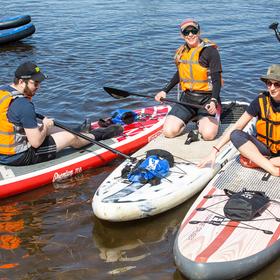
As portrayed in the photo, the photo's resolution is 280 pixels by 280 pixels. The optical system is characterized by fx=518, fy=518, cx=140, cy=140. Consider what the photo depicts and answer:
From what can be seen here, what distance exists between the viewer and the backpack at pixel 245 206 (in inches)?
184

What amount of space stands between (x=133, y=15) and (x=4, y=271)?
12508mm

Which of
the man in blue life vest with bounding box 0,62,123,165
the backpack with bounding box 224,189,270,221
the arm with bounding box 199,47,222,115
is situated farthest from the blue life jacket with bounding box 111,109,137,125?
the backpack with bounding box 224,189,270,221

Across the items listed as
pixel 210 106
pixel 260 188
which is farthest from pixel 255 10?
pixel 260 188

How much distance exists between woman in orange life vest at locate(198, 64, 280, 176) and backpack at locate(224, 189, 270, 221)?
57 centimetres

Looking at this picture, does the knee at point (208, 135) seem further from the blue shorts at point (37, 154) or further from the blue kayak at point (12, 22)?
the blue kayak at point (12, 22)

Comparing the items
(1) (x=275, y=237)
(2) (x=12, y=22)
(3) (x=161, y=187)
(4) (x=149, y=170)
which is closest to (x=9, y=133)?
(4) (x=149, y=170)

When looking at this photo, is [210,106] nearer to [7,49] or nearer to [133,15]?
[7,49]

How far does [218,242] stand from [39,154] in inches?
107

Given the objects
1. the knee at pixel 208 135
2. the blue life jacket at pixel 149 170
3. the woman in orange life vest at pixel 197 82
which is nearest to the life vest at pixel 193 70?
the woman in orange life vest at pixel 197 82

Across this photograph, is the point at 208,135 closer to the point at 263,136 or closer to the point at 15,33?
the point at 263,136

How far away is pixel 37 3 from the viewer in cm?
1873

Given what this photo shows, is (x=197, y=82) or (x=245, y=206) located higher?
(x=197, y=82)

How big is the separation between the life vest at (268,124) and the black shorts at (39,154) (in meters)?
2.49

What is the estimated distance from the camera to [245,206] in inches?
185
